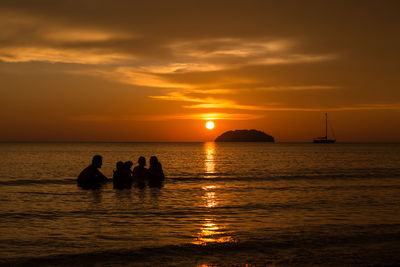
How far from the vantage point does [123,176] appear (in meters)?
23.3

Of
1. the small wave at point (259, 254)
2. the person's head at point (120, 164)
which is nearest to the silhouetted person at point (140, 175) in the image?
the person's head at point (120, 164)

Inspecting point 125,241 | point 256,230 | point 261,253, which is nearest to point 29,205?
point 125,241

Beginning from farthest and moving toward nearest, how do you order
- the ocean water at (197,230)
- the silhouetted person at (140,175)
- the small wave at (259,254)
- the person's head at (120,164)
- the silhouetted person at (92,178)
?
the silhouetted person at (140,175) < the silhouetted person at (92,178) < the person's head at (120,164) < the ocean water at (197,230) < the small wave at (259,254)

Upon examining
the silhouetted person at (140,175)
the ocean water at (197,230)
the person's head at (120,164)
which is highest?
the person's head at (120,164)

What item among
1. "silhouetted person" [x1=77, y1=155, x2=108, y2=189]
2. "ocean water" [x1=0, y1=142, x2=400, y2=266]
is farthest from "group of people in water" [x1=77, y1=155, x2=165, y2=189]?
"ocean water" [x1=0, y1=142, x2=400, y2=266]

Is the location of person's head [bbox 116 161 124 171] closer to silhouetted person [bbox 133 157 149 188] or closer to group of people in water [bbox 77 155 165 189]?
group of people in water [bbox 77 155 165 189]

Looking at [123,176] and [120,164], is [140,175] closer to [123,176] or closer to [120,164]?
[123,176]

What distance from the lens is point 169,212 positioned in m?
16.3

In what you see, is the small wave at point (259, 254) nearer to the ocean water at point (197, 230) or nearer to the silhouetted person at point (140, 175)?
the ocean water at point (197, 230)

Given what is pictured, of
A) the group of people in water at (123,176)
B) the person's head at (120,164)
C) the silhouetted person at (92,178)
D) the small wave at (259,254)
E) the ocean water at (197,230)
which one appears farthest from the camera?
the silhouetted person at (92,178)

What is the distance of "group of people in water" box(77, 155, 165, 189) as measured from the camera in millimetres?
23219

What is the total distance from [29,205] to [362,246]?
14954 millimetres

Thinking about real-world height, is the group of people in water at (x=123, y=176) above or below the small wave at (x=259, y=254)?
above

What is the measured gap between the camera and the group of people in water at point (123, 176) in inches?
914
